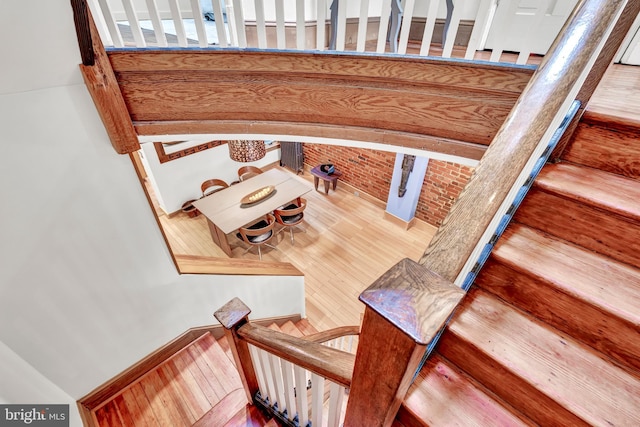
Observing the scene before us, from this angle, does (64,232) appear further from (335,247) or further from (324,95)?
(335,247)

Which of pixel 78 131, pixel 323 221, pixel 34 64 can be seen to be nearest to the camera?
pixel 34 64

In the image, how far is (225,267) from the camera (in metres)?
2.62

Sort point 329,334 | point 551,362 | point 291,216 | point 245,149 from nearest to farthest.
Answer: point 551,362 → point 329,334 → point 245,149 → point 291,216

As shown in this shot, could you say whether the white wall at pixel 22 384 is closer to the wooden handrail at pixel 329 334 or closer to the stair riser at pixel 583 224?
the wooden handrail at pixel 329 334

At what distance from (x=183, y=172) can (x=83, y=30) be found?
4.36m

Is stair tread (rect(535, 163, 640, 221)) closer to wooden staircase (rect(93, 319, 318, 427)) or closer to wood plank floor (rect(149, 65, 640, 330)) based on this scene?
wooden staircase (rect(93, 319, 318, 427))

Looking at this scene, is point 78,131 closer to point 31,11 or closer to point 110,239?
point 31,11

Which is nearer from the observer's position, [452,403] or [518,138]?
[518,138]

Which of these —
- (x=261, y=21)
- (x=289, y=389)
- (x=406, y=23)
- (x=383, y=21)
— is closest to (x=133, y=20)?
(x=261, y=21)

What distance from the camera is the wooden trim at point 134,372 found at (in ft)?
6.31

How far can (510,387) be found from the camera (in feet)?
3.09

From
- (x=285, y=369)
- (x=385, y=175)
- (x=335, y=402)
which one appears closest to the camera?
(x=335, y=402)

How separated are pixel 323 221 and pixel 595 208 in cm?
447

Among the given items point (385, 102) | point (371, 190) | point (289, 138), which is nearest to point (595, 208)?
point (385, 102)
